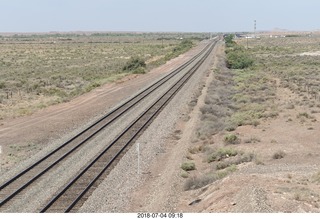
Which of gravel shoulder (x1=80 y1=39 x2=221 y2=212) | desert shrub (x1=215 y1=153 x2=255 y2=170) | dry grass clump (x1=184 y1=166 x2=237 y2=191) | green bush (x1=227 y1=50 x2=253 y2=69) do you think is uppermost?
dry grass clump (x1=184 y1=166 x2=237 y2=191)

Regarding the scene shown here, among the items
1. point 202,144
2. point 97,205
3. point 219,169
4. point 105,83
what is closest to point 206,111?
point 202,144

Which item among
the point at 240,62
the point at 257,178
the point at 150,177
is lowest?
the point at 240,62

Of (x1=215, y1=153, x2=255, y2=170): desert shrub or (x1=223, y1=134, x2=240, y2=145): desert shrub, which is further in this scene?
(x1=223, y1=134, x2=240, y2=145): desert shrub

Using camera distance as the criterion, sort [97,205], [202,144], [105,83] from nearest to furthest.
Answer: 1. [97,205]
2. [202,144]
3. [105,83]

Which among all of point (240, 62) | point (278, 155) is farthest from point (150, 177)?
point (240, 62)

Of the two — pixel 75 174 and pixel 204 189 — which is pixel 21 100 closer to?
pixel 75 174

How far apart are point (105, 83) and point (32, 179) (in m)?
38.2

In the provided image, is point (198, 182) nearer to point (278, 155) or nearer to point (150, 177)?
point (150, 177)

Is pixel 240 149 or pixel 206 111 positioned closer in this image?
pixel 240 149

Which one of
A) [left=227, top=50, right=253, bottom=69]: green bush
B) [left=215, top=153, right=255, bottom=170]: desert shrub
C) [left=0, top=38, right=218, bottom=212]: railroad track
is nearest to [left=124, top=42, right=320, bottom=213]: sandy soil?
[left=215, top=153, right=255, bottom=170]: desert shrub

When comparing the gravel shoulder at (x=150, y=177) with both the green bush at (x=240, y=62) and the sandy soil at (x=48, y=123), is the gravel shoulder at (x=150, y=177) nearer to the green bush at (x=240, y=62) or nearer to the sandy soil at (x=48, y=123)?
the sandy soil at (x=48, y=123)

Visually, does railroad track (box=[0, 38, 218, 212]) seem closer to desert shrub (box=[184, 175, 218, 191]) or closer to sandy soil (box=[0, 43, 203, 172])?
sandy soil (box=[0, 43, 203, 172])

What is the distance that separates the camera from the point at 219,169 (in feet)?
63.3

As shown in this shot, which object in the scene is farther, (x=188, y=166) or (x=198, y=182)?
(x=188, y=166)
